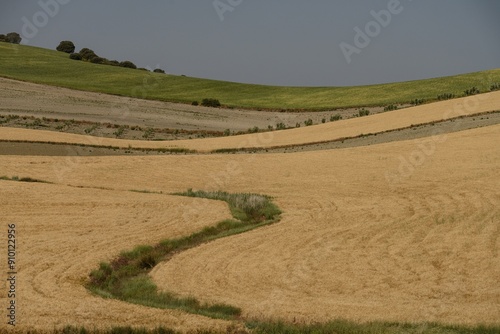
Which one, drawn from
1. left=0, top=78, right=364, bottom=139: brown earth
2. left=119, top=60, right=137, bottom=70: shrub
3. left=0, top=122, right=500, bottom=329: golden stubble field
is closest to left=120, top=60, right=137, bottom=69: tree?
left=119, top=60, right=137, bottom=70: shrub

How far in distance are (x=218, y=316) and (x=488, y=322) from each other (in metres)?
5.84

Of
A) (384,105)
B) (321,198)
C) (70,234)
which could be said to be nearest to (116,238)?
(70,234)

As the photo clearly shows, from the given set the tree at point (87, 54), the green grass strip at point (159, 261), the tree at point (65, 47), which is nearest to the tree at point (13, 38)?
the tree at point (65, 47)

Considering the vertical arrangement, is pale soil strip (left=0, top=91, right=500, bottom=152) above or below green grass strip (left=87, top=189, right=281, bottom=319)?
above

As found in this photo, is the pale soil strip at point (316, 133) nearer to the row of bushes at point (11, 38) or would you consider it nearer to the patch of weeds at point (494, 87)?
the patch of weeds at point (494, 87)

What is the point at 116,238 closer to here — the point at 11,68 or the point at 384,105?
the point at 384,105

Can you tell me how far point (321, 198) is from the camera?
34.9 meters

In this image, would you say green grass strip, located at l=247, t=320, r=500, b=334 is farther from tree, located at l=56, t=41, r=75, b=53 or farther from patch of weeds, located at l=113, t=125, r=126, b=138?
tree, located at l=56, t=41, r=75, b=53

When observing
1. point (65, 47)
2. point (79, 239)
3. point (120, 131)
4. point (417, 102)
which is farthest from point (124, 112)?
point (65, 47)

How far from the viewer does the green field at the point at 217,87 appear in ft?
327

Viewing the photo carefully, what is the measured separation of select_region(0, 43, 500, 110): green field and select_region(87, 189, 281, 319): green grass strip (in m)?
63.5

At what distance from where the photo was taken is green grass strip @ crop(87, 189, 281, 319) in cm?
1635

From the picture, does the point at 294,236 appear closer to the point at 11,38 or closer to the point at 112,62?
the point at 112,62

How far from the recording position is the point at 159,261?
22.0 metres
